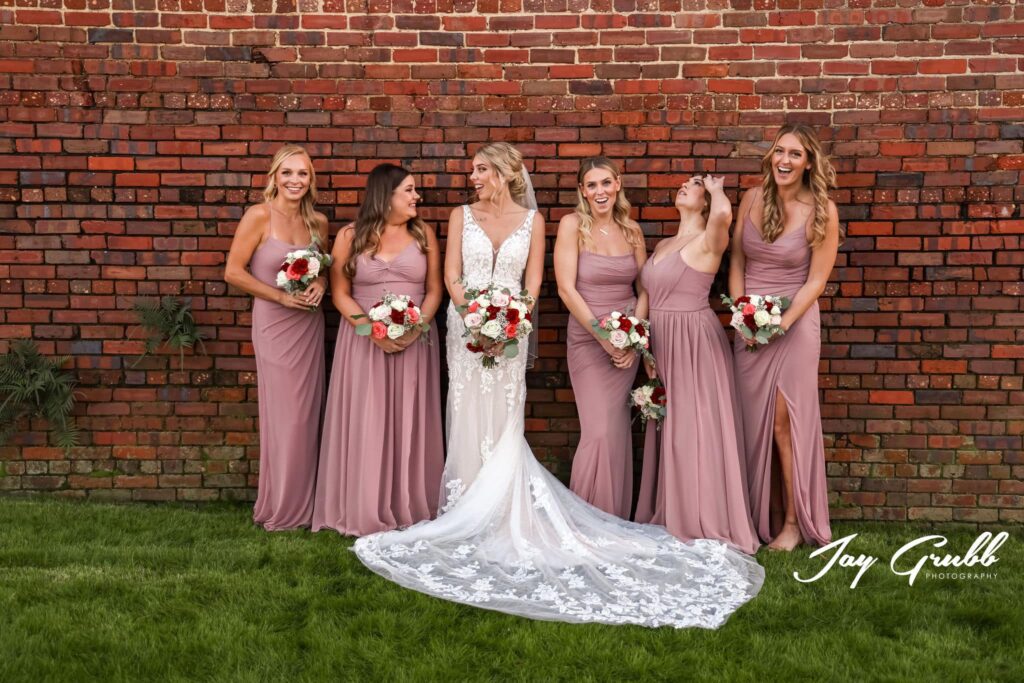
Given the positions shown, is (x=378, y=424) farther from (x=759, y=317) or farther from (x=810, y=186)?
(x=810, y=186)

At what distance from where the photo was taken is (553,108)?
5746 millimetres

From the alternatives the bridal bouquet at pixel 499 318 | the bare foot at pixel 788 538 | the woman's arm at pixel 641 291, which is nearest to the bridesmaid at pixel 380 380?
the bridal bouquet at pixel 499 318

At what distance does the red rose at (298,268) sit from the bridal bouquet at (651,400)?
2.18 m

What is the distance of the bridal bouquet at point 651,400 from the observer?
17.4 ft

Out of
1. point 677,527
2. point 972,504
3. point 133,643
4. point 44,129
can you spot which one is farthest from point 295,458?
point 972,504

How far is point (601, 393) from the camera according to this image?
5.38 metres

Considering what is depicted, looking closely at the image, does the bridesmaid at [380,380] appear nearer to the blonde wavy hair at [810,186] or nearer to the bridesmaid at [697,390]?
the bridesmaid at [697,390]

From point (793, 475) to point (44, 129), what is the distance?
17.7ft

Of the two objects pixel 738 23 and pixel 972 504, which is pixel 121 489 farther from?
pixel 972 504

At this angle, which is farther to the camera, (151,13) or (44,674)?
(151,13)

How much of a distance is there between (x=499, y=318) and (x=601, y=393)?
34.6 inches

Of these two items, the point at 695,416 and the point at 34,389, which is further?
the point at 34,389

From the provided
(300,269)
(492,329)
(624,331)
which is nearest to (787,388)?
(624,331)
